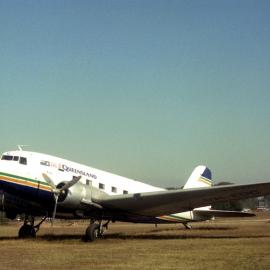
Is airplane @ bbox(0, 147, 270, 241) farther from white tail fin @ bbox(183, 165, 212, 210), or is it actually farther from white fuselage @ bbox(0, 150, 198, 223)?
white tail fin @ bbox(183, 165, 212, 210)

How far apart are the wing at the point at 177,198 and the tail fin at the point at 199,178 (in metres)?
6.23

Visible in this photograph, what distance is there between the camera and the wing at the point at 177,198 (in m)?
19.1

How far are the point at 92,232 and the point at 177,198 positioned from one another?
3.80 meters

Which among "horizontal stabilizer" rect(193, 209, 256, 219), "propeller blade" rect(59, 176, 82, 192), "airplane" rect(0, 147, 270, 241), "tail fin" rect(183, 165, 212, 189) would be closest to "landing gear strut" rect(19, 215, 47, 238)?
"airplane" rect(0, 147, 270, 241)

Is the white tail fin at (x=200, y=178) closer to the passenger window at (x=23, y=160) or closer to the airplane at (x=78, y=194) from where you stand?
the airplane at (x=78, y=194)

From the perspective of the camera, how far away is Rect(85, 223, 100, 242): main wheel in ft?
62.3

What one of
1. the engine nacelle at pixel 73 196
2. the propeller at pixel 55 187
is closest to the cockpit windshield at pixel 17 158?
the propeller at pixel 55 187

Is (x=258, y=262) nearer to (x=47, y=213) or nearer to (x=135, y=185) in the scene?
(x=47, y=213)

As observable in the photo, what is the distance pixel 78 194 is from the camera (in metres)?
18.9

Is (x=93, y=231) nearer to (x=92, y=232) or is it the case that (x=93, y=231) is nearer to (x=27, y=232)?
(x=92, y=232)

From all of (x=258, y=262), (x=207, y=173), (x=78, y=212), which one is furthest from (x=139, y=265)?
(x=207, y=173)

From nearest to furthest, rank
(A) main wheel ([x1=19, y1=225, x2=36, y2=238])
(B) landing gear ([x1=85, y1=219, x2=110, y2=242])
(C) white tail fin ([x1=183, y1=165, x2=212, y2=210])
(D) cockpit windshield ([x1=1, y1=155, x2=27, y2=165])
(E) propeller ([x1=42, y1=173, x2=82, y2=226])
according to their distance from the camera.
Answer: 1. (E) propeller ([x1=42, y1=173, x2=82, y2=226])
2. (B) landing gear ([x1=85, y1=219, x2=110, y2=242])
3. (D) cockpit windshield ([x1=1, y1=155, x2=27, y2=165])
4. (A) main wheel ([x1=19, y1=225, x2=36, y2=238])
5. (C) white tail fin ([x1=183, y1=165, x2=212, y2=210])

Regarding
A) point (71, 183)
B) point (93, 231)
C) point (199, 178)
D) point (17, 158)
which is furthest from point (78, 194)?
point (199, 178)

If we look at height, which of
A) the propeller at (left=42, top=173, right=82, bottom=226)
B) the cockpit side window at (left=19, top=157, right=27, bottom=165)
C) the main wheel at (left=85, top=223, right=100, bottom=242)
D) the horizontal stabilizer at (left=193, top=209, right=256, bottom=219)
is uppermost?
the cockpit side window at (left=19, top=157, right=27, bottom=165)
